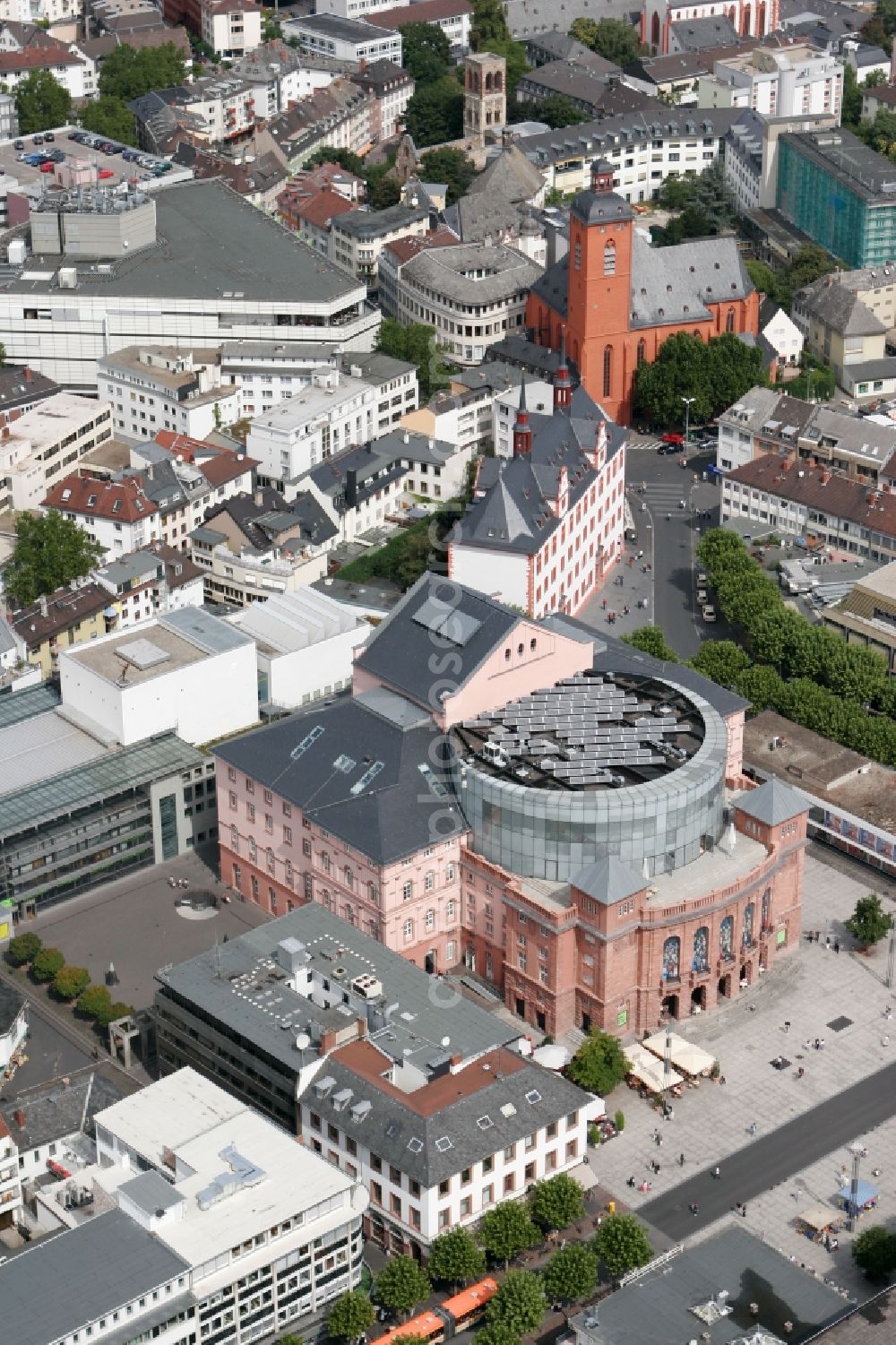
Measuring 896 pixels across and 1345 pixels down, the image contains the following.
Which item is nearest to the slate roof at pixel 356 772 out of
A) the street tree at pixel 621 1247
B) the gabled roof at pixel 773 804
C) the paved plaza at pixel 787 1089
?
the gabled roof at pixel 773 804

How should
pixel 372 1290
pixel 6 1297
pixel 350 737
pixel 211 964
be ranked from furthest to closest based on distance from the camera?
pixel 350 737 < pixel 211 964 < pixel 372 1290 < pixel 6 1297

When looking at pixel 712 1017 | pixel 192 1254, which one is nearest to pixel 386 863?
pixel 712 1017

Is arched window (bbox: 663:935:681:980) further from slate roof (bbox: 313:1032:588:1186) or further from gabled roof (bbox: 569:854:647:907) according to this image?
slate roof (bbox: 313:1032:588:1186)

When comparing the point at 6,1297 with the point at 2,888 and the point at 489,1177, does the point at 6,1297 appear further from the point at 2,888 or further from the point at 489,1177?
the point at 2,888

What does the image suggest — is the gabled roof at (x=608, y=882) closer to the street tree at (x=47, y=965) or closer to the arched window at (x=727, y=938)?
the arched window at (x=727, y=938)

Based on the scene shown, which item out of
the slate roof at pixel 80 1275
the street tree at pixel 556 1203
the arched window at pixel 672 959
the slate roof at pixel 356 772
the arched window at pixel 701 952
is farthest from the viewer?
the slate roof at pixel 356 772

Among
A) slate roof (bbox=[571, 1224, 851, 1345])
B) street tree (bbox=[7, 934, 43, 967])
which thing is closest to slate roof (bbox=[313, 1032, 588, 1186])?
slate roof (bbox=[571, 1224, 851, 1345])

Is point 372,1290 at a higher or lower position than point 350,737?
lower
